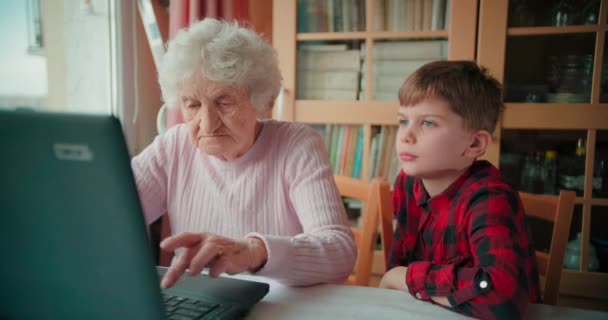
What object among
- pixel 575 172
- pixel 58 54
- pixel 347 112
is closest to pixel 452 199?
pixel 347 112

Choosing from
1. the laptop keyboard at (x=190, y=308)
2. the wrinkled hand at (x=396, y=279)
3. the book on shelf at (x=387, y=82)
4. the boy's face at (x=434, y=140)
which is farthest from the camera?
the book on shelf at (x=387, y=82)

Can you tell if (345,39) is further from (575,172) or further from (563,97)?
(575,172)

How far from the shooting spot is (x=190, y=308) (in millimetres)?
608

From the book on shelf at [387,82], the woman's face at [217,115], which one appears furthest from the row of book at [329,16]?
the woman's face at [217,115]

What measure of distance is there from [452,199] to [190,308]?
61 centimetres

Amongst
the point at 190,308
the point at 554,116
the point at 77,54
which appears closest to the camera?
the point at 190,308

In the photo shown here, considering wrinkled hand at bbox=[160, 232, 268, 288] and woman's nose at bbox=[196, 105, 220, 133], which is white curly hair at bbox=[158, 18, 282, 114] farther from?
wrinkled hand at bbox=[160, 232, 268, 288]

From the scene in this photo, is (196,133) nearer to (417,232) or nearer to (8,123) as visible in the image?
(417,232)

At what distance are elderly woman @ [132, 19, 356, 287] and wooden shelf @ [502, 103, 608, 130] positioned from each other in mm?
998

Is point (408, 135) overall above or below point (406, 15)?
below

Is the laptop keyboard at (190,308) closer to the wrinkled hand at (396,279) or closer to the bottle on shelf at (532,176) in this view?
the wrinkled hand at (396,279)

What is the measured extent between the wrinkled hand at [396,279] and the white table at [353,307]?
0.07m

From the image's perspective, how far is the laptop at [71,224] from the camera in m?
0.34

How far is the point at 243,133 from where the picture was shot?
Result: 1.07 m
